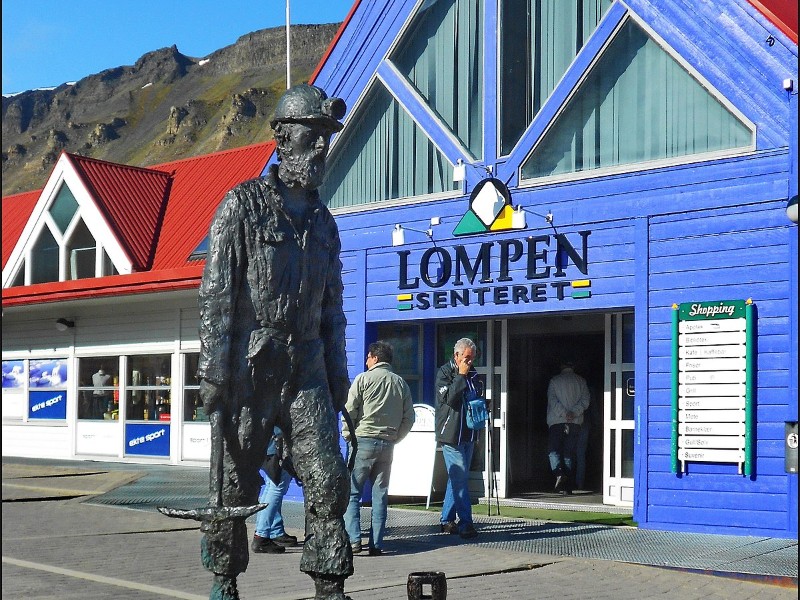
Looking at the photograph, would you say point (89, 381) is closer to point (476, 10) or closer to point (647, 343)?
point (476, 10)

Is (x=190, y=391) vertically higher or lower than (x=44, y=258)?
lower

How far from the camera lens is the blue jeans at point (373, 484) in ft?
32.7

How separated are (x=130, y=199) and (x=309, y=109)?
60.1ft

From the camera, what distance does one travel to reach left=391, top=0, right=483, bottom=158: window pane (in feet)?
45.3

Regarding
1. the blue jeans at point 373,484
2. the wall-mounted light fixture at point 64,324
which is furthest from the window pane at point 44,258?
the blue jeans at point 373,484

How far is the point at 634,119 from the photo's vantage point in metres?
12.4

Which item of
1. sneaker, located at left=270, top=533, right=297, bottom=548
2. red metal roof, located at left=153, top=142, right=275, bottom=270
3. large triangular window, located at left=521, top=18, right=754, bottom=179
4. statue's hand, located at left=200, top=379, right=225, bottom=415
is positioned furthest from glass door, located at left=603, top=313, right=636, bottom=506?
red metal roof, located at left=153, top=142, right=275, bottom=270

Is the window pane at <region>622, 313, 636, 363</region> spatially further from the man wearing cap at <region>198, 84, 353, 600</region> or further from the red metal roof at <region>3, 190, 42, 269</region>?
the red metal roof at <region>3, 190, 42, 269</region>

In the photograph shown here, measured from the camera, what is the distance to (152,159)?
158 m

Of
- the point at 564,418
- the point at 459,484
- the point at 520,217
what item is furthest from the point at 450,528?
the point at 564,418

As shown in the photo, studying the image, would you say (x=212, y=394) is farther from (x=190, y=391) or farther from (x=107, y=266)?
(x=107, y=266)

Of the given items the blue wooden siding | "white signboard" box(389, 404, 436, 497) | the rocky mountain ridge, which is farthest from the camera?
the rocky mountain ridge

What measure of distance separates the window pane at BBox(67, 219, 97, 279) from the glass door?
489 inches

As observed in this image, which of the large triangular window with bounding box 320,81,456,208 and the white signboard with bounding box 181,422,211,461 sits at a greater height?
the large triangular window with bounding box 320,81,456,208
